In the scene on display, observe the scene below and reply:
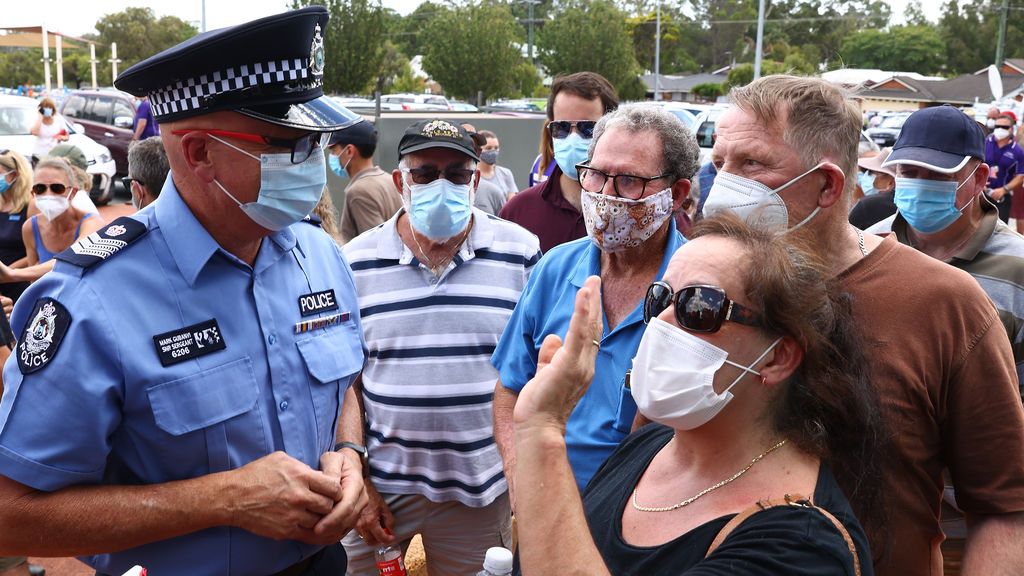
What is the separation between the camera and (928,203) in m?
3.42

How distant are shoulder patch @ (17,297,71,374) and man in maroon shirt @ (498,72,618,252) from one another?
2875 mm

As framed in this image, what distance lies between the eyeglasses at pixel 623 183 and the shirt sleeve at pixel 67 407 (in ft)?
5.26

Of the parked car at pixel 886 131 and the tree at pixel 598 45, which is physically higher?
the tree at pixel 598 45

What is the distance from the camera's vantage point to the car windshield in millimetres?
16125

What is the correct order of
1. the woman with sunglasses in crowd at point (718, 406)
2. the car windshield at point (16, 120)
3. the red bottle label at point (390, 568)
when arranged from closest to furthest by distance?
the woman with sunglasses in crowd at point (718, 406) < the red bottle label at point (390, 568) < the car windshield at point (16, 120)

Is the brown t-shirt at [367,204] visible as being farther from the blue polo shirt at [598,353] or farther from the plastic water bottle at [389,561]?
the blue polo shirt at [598,353]

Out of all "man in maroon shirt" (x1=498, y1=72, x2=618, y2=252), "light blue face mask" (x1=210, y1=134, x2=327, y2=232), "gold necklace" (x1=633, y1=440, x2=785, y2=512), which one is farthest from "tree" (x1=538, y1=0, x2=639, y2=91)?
"gold necklace" (x1=633, y1=440, x2=785, y2=512)

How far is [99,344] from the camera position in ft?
6.41

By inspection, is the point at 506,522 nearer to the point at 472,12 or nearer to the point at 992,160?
the point at 992,160

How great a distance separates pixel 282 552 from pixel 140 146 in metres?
3.27

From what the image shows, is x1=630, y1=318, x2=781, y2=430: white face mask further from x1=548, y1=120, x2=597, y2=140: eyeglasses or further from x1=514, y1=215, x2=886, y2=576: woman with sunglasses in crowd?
x1=548, y1=120, x2=597, y2=140: eyeglasses

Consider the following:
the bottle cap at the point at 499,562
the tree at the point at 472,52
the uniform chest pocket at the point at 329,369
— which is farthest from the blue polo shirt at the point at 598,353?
the tree at the point at 472,52

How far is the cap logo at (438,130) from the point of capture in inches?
149

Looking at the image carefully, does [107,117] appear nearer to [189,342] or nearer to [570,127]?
[570,127]
